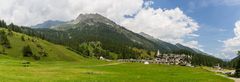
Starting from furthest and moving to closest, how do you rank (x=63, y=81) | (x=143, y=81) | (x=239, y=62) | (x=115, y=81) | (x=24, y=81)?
(x=239, y=62) → (x=143, y=81) → (x=115, y=81) → (x=63, y=81) → (x=24, y=81)

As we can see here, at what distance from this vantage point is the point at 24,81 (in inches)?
2213

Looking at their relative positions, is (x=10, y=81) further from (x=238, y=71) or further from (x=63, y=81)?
(x=238, y=71)

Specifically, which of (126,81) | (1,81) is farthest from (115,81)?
(1,81)

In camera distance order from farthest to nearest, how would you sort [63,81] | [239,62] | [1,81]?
[239,62] < [63,81] < [1,81]

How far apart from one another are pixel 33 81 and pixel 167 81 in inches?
1177

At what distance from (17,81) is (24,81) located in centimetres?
117

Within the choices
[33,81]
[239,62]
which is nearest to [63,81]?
[33,81]

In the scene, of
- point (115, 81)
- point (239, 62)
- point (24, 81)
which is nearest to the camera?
point (24, 81)

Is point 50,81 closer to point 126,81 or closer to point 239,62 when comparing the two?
point 126,81

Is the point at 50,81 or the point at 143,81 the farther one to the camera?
the point at 143,81

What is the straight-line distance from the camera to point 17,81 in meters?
55.4

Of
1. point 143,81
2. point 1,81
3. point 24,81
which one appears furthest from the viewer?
point 143,81

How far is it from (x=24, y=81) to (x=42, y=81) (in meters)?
3.35

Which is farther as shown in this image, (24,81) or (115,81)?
(115,81)
